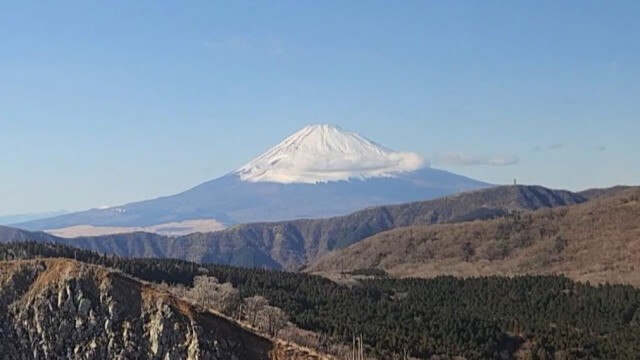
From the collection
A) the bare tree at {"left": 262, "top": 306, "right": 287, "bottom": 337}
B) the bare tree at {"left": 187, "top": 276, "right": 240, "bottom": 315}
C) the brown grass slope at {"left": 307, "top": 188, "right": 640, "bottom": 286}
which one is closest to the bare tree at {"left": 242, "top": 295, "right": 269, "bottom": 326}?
the bare tree at {"left": 262, "top": 306, "right": 287, "bottom": 337}

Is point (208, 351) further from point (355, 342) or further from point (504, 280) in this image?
point (504, 280)

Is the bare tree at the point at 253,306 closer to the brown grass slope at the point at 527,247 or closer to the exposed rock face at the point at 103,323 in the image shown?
the exposed rock face at the point at 103,323

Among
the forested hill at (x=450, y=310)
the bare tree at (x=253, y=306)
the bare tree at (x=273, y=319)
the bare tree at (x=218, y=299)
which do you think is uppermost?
the bare tree at (x=218, y=299)

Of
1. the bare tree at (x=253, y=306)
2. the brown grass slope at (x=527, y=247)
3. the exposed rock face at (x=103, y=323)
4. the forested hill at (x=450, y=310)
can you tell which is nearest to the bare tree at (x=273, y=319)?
the bare tree at (x=253, y=306)

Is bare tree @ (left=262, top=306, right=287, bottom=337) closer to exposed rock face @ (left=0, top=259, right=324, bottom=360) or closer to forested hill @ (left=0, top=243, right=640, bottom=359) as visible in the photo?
forested hill @ (left=0, top=243, right=640, bottom=359)

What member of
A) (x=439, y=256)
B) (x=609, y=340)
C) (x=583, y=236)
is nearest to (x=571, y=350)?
(x=609, y=340)
